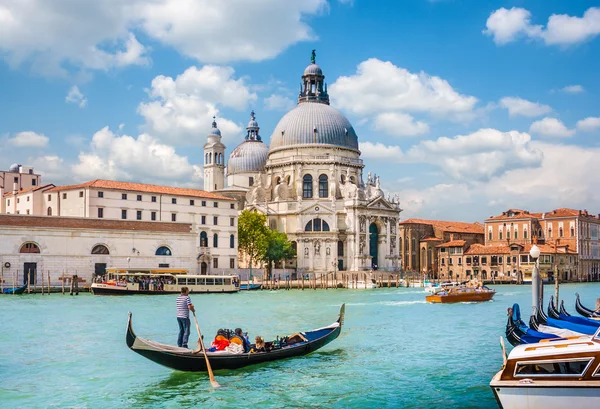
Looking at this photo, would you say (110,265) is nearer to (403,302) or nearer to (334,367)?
(403,302)

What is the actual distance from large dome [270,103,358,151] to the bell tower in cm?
593

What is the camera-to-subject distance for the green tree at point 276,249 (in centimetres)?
6225

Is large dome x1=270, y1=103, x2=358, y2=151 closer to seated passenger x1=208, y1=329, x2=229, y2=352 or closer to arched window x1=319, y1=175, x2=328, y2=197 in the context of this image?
A: arched window x1=319, y1=175, x2=328, y2=197

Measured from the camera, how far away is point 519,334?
14922 millimetres

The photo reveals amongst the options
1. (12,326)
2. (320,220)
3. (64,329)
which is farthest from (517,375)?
(320,220)

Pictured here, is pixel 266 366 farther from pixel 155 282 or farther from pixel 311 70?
pixel 311 70

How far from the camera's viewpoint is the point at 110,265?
147 ft

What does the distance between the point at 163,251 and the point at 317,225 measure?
22078mm

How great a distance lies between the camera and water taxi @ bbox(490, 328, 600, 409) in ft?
30.7

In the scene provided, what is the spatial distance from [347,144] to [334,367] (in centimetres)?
5753

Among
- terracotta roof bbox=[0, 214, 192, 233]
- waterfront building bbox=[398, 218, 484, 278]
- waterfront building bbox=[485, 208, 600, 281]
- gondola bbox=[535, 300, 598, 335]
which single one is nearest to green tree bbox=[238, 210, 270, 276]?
terracotta roof bbox=[0, 214, 192, 233]

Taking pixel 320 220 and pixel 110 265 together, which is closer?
pixel 110 265

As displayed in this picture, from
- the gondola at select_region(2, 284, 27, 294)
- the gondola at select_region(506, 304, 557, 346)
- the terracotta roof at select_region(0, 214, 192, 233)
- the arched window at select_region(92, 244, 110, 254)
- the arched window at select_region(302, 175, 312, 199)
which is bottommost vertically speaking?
the gondola at select_region(2, 284, 27, 294)

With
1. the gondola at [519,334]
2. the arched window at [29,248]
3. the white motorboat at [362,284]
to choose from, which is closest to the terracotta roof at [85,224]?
the arched window at [29,248]
